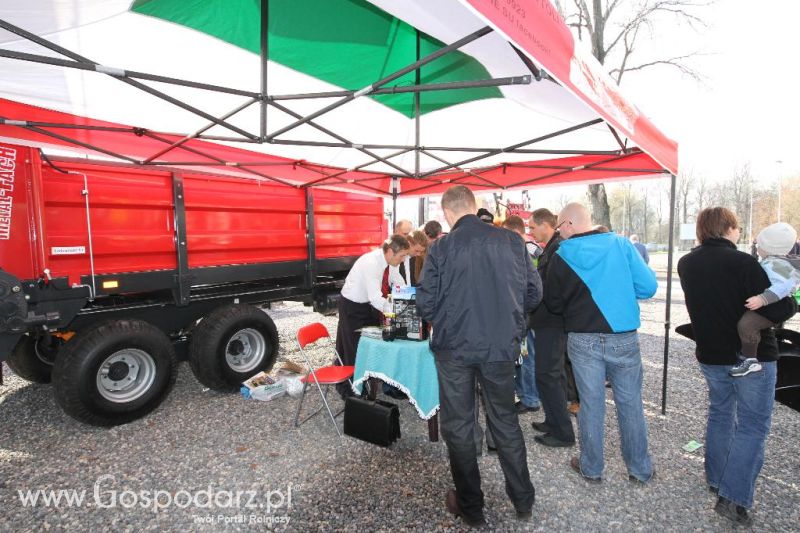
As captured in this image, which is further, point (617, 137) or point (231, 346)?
point (231, 346)

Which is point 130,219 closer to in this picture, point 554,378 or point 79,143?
point 79,143

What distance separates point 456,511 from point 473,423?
24.2 inches

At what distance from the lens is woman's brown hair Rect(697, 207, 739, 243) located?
2.44 meters

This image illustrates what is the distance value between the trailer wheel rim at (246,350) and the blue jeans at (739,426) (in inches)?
161

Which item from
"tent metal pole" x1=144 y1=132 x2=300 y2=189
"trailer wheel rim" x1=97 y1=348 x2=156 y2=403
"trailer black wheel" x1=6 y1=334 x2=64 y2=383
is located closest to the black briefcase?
"trailer wheel rim" x1=97 y1=348 x2=156 y2=403

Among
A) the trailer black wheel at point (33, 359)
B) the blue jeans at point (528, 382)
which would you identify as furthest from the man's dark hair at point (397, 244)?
the trailer black wheel at point (33, 359)

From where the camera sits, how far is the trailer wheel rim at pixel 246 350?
4594 mm

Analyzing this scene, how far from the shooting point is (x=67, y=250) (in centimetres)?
331

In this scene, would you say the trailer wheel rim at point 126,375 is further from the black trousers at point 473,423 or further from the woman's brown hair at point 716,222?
the woman's brown hair at point 716,222

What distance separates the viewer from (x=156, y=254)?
3.88 m

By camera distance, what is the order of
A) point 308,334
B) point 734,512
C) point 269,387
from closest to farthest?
point 734,512 < point 308,334 < point 269,387

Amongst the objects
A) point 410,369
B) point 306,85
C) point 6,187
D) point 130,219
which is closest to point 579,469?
point 410,369

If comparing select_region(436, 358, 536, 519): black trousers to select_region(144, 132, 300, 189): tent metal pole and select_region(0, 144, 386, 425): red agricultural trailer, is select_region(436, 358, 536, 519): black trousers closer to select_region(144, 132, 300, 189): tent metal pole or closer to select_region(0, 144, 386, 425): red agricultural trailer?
select_region(0, 144, 386, 425): red agricultural trailer

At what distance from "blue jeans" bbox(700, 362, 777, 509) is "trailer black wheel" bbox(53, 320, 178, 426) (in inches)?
170
